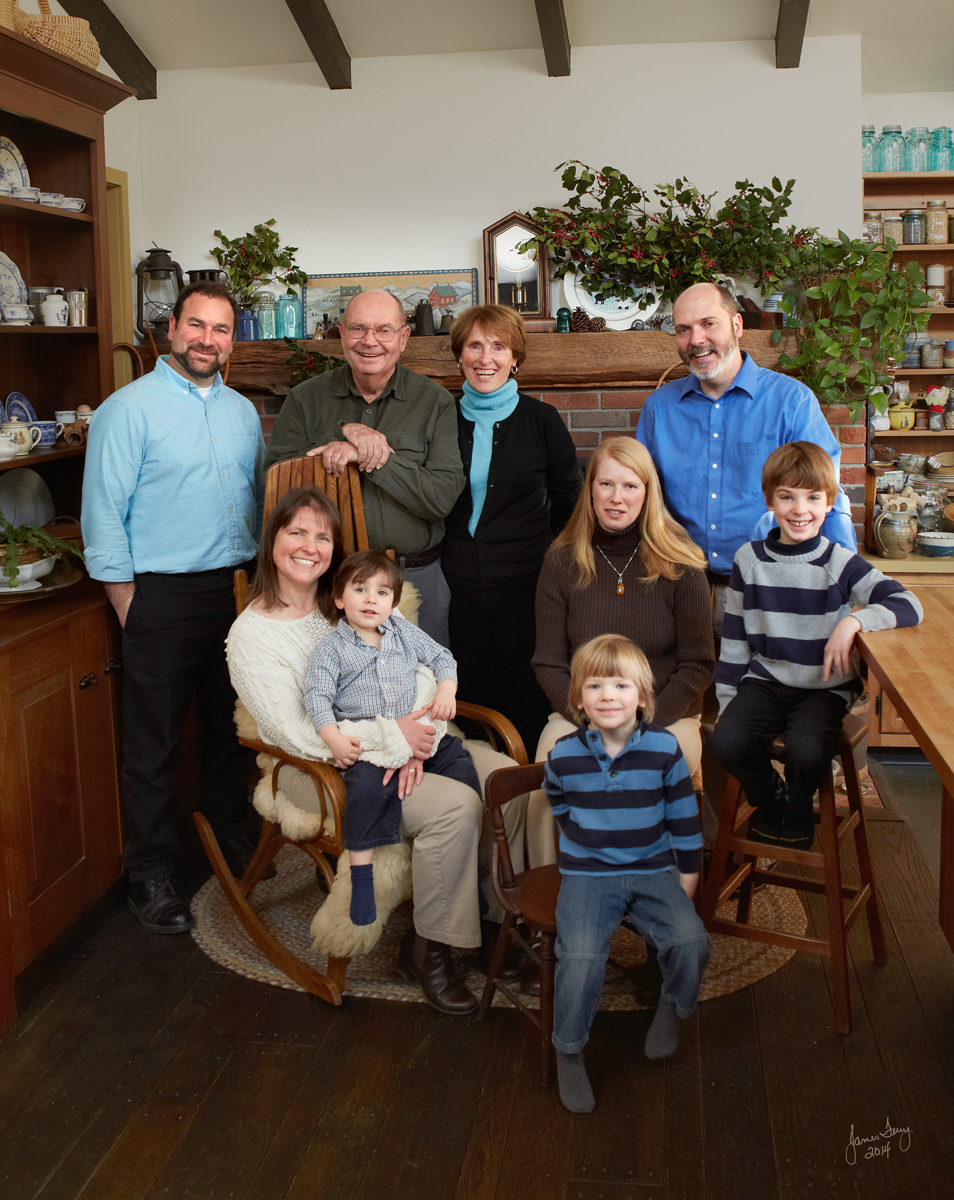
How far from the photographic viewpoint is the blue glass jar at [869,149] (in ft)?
14.8

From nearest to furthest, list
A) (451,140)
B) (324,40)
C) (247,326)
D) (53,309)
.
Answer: (53,309) < (324,40) < (247,326) < (451,140)

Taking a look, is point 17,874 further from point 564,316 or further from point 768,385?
point 564,316

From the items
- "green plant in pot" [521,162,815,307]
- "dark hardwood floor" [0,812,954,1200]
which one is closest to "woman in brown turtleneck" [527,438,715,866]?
"dark hardwood floor" [0,812,954,1200]

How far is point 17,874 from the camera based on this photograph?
235 centimetres

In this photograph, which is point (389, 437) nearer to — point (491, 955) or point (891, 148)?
point (491, 955)

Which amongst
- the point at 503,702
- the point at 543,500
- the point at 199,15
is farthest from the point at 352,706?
the point at 199,15

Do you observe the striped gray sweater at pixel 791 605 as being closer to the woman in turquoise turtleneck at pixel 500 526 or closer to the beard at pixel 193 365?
the woman in turquoise turtleneck at pixel 500 526

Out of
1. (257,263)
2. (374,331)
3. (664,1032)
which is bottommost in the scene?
(664,1032)

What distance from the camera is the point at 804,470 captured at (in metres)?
2.12

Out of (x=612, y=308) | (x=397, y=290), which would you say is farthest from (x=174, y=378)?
(x=612, y=308)

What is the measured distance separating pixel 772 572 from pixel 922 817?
1.71 metres

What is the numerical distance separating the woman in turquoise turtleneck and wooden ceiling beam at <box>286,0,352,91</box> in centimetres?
190

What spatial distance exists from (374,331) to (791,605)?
1262 millimetres

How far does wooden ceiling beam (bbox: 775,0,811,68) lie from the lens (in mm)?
3764
